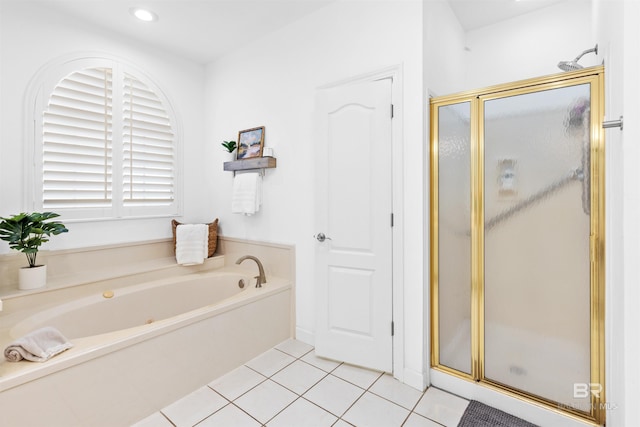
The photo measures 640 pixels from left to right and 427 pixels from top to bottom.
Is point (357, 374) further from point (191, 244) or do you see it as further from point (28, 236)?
point (28, 236)

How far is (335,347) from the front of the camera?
7.15 ft

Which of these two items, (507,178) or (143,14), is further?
(143,14)

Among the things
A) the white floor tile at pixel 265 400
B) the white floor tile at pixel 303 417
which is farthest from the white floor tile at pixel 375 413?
the white floor tile at pixel 265 400

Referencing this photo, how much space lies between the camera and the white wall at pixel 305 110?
1896 millimetres

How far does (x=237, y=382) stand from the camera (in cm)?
194

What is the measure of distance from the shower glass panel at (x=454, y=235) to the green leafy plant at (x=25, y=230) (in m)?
2.67

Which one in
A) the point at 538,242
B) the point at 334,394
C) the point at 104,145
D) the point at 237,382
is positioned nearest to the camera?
the point at 538,242

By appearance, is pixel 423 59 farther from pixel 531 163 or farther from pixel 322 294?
pixel 322 294

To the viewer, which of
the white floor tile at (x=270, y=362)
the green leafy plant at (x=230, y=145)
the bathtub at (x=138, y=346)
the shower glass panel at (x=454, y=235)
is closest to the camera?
the bathtub at (x=138, y=346)

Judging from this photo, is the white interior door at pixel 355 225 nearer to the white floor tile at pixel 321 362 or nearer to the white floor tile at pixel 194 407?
the white floor tile at pixel 321 362

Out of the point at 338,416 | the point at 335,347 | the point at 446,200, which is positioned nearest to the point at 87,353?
the point at 338,416

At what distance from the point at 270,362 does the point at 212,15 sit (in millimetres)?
2830

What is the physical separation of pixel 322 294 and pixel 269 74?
6.68 feet
